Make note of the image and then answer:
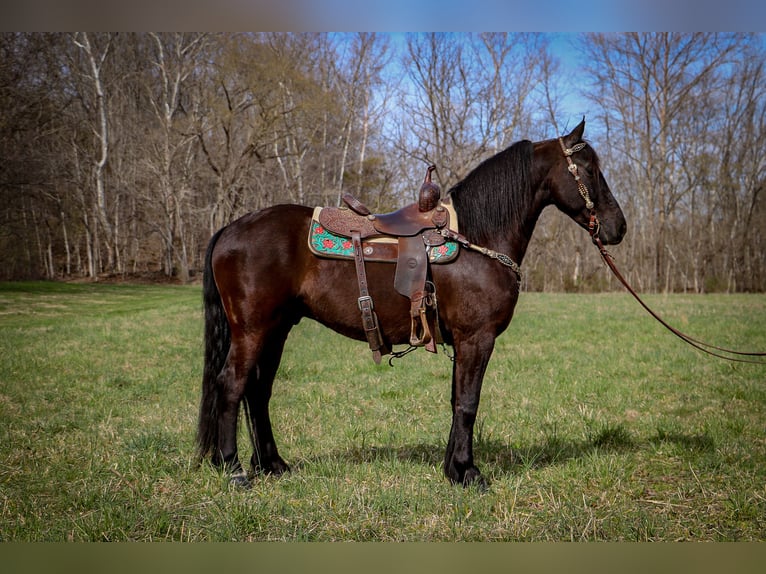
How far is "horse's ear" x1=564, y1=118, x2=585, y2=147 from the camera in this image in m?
2.50

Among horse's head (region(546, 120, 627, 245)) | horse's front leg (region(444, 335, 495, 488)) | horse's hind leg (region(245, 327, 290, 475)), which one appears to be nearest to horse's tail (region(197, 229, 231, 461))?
horse's hind leg (region(245, 327, 290, 475))

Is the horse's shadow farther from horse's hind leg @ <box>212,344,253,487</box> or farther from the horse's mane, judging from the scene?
the horse's mane

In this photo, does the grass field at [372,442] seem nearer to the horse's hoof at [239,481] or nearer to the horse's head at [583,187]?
the horse's hoof at [239,481]

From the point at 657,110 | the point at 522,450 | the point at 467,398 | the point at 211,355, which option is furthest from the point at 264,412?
the point at 657,110

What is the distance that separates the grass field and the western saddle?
2.42 ft

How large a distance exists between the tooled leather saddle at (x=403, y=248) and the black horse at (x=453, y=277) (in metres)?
0.05

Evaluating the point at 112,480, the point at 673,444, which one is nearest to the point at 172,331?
the point at 112,480

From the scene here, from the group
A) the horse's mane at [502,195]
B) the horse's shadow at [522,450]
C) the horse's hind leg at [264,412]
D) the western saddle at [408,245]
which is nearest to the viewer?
the western saddle at [408,245]

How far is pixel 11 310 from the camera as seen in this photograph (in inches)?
164

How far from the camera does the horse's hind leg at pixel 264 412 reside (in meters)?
2.72

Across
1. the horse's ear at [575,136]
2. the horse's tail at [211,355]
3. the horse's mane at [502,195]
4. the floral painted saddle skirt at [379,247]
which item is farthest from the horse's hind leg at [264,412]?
the horse's ear at [575,136]

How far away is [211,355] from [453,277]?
1302 millimetres

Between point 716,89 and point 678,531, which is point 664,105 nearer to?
point 716,89
